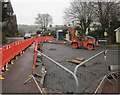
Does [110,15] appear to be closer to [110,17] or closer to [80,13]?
[110,17]

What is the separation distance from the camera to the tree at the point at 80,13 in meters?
57.2

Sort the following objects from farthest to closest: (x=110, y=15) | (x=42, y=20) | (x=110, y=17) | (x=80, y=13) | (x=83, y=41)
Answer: (x=42, y=20) < (x=80, y=13) < (x=110, y=17) < (x=110, y=15) < (x=83, y=41)

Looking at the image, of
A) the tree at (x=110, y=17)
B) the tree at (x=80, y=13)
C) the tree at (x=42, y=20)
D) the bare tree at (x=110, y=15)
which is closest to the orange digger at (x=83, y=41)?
the tree at (x=110, y=17)

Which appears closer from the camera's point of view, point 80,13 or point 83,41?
point 83,41

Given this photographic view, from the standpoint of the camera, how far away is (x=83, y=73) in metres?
12.1

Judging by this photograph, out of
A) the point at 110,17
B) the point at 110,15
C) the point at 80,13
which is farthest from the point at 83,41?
the point at 80,13

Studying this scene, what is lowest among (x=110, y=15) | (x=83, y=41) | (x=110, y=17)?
(x=83, y=41)

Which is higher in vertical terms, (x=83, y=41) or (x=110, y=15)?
(x=110, y=15)

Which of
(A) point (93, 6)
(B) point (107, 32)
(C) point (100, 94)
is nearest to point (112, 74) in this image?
(C) point (100, 94)

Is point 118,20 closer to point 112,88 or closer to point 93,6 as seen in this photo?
point 93,6

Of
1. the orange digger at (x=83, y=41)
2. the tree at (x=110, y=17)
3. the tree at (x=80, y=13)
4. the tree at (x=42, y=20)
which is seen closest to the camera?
the orange digger at (x=83, y=41)

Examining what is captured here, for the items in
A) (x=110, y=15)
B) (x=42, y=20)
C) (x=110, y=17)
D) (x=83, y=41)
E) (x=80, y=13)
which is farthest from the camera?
(x=42, y=20)

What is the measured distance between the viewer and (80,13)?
59.3 m

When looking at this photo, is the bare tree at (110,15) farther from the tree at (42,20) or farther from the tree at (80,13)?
the tree at (42,20)
